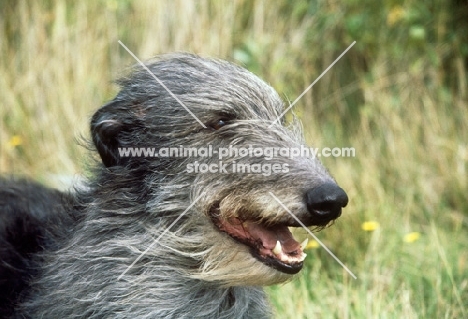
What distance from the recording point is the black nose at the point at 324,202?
3514 mm

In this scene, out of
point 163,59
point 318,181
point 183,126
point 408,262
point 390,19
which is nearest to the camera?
point 318,181

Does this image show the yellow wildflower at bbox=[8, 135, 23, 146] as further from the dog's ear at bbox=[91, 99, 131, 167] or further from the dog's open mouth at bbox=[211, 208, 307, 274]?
the dog's open mouth at bbox=[211, 208, 307, 274]

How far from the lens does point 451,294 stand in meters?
4.87

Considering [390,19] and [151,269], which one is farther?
[390,19]

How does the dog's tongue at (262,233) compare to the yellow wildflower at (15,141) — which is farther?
the yellow wildflower at (15,141)

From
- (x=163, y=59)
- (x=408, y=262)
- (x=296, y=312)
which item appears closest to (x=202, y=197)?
(x=163, y=59)

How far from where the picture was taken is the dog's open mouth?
3.63 m

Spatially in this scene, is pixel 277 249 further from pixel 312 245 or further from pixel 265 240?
pixel 312 245

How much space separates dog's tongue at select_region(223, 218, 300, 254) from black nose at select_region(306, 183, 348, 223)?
0.24 m

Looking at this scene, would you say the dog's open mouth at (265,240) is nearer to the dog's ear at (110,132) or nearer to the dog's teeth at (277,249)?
the dog's teeth at (277,249)

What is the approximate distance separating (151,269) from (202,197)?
1.41ft

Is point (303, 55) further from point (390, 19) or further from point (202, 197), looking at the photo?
point (202, 197)

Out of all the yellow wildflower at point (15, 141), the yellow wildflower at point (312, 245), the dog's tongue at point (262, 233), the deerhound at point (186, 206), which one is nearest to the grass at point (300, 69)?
the yellow wildflower at point (15, 141)

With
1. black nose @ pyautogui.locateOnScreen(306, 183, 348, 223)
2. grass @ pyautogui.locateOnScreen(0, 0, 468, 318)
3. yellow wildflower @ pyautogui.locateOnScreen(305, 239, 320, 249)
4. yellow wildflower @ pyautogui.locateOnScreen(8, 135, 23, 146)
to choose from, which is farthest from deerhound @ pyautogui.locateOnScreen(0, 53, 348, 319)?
yellow wildflower @ pyautogui.locateOnScreen(8, 135, 23, 146)
